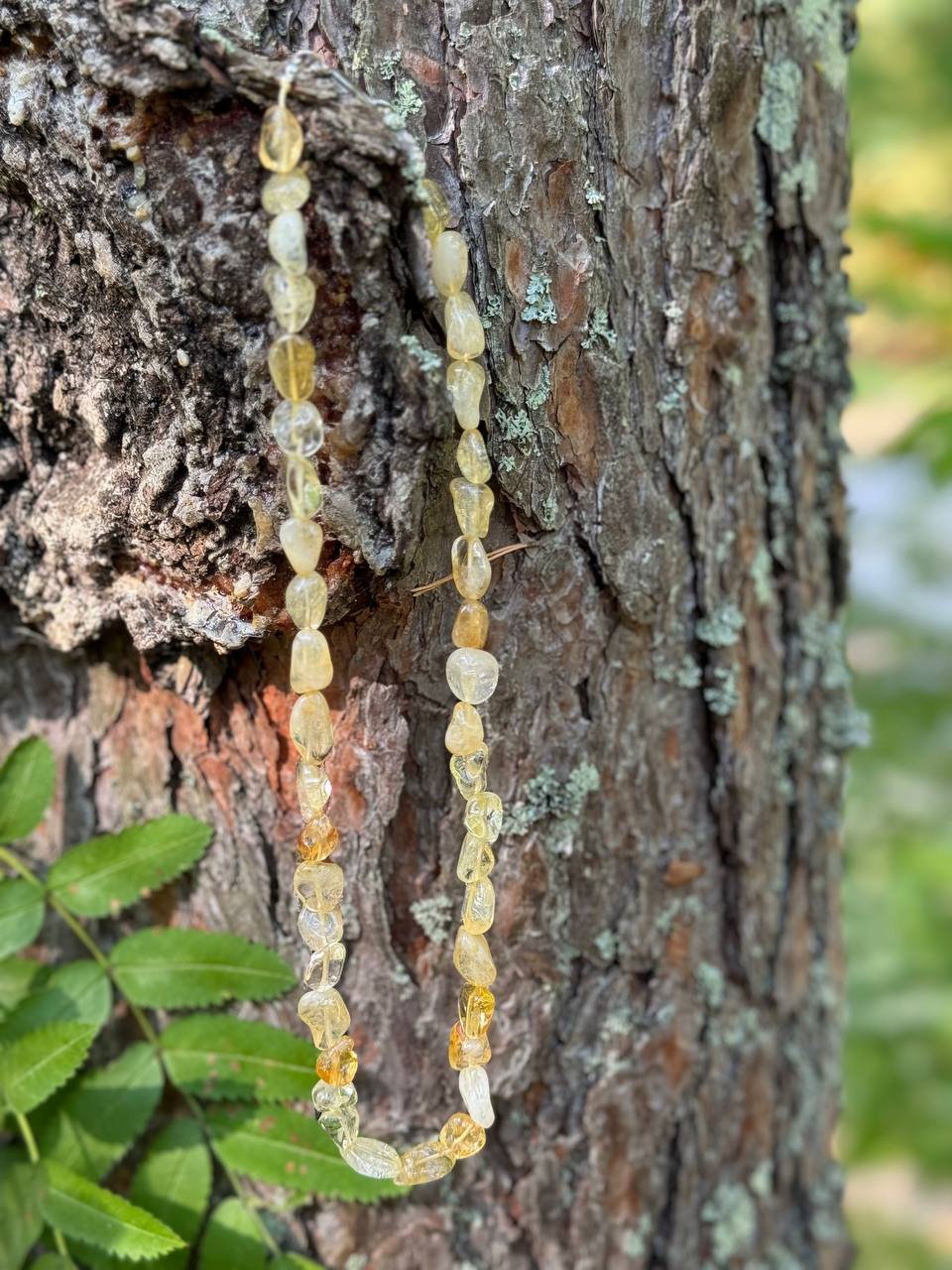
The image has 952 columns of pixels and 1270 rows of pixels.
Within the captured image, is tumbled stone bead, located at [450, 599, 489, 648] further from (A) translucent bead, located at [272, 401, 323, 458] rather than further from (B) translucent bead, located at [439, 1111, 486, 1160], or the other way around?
(B) translucent bead, located at [439, 1111, 486, 1160]

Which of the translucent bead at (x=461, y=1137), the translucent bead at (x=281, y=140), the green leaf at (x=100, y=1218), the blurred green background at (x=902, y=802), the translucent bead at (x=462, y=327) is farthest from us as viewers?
the blurred green background at (x=902, y=802)

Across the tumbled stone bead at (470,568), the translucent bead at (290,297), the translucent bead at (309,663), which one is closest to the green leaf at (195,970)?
the translucent bead at (309,663)

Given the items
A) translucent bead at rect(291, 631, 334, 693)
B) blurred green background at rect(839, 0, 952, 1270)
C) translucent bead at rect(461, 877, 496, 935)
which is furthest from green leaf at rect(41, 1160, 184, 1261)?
blurred green background at rect(839, 0, 952, 1270)

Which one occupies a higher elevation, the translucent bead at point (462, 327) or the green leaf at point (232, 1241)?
the translucent bead at point (462, 327)

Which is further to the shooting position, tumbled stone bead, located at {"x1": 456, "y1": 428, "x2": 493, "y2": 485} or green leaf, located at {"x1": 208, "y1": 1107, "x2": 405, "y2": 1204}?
green leaf, located at {"x1": 208, "y1": 1107, "x2": 405, "y2": 1204}

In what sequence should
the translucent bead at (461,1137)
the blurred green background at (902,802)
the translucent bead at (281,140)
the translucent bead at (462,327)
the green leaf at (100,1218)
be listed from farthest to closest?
the blurred green background at (902,802) < the translucent bead at (461,1137) < the green leaf at (100,1218) < the translucent bead at (462,327) < the translucent bead at (281,140)

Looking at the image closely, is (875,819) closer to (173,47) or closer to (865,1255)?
(865,1255)

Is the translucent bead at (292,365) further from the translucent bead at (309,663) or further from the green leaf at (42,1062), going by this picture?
the green leaf at (42,1062)

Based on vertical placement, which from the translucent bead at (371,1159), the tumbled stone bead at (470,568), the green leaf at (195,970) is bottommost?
the translucent bead at (371,1159)
